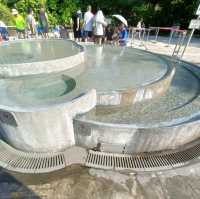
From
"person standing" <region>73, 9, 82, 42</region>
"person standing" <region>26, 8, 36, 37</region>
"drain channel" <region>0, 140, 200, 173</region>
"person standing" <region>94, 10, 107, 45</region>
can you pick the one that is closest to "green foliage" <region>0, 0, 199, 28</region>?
"person standing" <region>26, 8, 36, 37</region>

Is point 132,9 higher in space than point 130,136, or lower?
higher

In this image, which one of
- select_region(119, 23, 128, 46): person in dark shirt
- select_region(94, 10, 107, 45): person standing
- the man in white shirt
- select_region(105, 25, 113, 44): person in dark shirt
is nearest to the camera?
select_region(94, 10, 107, 45): person standing

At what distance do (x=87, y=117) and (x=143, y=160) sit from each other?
137 cm

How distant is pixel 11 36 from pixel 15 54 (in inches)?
302

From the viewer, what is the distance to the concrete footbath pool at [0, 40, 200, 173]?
3.32 metres

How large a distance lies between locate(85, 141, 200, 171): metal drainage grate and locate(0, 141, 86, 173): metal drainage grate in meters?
0.28

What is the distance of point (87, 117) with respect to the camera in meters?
3.58

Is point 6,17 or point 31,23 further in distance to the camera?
point 6,17

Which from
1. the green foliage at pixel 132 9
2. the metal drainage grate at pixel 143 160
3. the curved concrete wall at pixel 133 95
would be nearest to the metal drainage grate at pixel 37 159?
the metal drainage grate at pixel 143 160

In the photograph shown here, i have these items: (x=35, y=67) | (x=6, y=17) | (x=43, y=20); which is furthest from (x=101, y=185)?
(x=6, y=17)

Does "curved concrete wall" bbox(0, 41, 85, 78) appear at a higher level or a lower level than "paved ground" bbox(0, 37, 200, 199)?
higher

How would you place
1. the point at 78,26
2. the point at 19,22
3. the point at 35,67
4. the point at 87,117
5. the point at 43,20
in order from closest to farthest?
the point at 87,117 < the point at 35,67 < the point at 19,22 < the point at 78,26 < the point at 43,20

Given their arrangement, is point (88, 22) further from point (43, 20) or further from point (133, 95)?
point (133, 95)

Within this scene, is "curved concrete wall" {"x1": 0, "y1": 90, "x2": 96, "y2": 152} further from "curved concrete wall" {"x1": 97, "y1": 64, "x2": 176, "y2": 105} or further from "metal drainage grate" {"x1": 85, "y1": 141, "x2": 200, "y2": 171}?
"metal drainage grate" {"x1": 85, "y1": 141, "x2": 200, "y2": 171}
